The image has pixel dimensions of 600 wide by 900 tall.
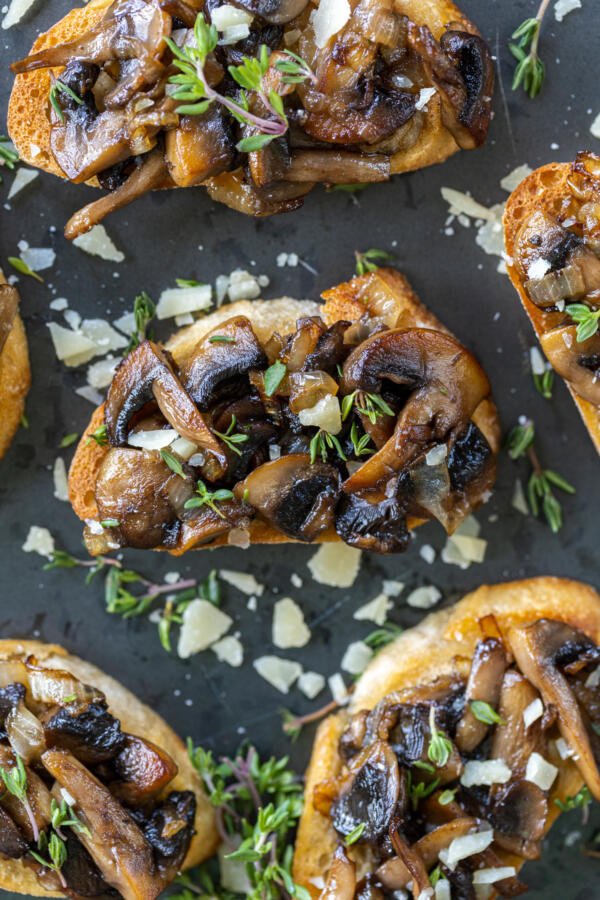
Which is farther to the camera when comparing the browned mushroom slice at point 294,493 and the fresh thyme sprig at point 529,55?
the fresh thyme sprig at point 529,55

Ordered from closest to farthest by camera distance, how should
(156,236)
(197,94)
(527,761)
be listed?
(197,94) → (527,761) → (156,236)

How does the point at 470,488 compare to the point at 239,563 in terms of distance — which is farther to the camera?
the point at 239,563

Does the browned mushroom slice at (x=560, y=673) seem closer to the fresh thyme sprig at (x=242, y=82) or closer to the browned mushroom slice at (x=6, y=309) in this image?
the fresh thyme sprig at (x=242, y=82)

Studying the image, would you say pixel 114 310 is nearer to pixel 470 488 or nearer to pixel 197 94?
pixel 197 94


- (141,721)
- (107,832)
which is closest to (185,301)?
(141,721)

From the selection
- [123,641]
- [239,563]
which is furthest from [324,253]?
[123,641]

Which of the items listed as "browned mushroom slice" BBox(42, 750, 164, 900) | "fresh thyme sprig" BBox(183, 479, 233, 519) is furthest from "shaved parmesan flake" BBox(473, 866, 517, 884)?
"fresh thyme sprig" BBox(183, 479, 233, 519)

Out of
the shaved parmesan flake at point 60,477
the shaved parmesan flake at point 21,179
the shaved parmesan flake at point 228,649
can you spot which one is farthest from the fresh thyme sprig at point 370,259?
the shaved parmesan flake at point 228,649
